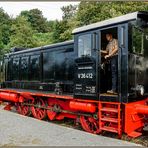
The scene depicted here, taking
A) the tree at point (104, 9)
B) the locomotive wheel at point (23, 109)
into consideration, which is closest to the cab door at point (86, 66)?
the locomotive wheel at point (23, 109)

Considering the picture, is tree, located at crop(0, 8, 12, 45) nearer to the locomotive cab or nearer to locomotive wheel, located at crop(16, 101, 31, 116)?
locomotive wheel, located at crop(16, 101, 31, 116)

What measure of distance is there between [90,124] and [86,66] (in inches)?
75.5

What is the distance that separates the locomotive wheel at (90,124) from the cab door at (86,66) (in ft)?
2.56

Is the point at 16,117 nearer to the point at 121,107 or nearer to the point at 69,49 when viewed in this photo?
the point at 69,49

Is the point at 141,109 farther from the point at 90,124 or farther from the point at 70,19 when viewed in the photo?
the point at 70,19

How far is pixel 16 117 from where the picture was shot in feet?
37.4

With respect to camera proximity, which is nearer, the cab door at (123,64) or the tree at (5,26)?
the cab door at (123,64)

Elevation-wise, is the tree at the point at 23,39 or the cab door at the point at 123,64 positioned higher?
the tree at the point at 23,39

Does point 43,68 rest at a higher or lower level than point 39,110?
higher

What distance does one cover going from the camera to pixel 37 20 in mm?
85500

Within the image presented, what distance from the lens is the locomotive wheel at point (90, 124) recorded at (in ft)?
30.0

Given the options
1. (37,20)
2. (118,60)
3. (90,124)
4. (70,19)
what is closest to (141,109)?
(118,60)

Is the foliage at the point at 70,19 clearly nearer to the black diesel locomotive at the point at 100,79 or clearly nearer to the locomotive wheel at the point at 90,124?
the black diesel locomotive at the point at 100,79

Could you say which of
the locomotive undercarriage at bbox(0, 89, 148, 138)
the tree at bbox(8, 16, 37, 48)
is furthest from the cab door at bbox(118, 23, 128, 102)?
the tree at bbox(8, 16, 37, 48)
